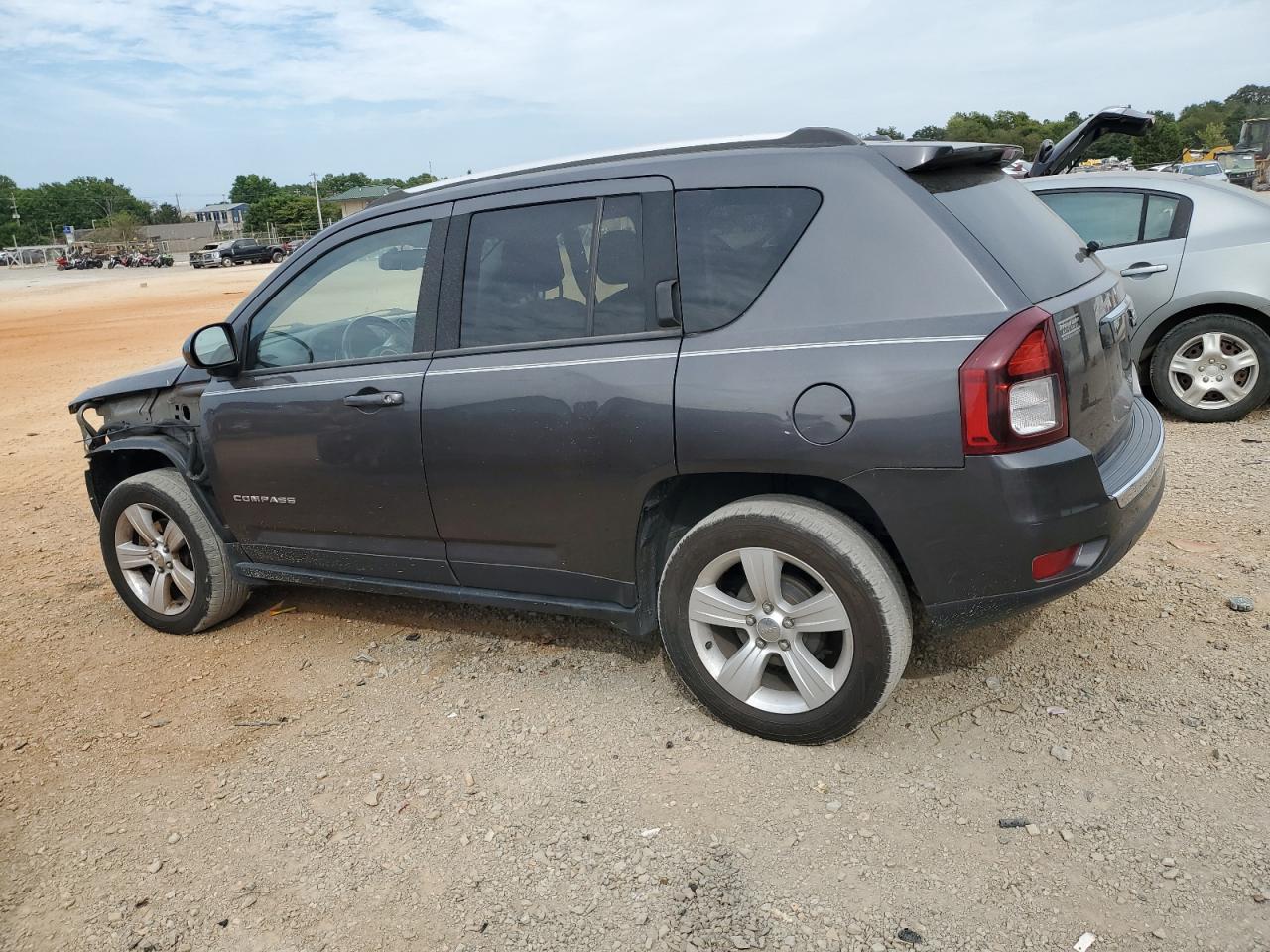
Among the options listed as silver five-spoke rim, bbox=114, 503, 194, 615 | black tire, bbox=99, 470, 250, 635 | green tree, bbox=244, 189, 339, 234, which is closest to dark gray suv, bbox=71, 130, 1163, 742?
black tire, bbox=99, 470, 250, 635

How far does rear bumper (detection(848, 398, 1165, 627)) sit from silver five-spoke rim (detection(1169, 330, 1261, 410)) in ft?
14.6

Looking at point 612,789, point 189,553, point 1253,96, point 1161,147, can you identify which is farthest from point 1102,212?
point 1253,96

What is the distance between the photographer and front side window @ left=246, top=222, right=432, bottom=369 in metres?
3.92

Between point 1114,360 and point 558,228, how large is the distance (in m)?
1.97

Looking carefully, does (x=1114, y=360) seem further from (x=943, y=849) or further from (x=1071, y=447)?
Result: (x=943, y=849)

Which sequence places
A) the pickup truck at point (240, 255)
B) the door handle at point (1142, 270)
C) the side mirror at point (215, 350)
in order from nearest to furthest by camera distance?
1. the side mirror at point (215, 350)
2. the door handle at point (1142, 270)
3. the pickup truck at point (240, 255)

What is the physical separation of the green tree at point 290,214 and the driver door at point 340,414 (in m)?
99.5

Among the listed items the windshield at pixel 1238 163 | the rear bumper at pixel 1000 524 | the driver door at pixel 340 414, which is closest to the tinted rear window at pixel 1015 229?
the rear bumper at pixel 1000 524

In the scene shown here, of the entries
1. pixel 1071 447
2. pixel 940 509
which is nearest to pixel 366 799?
pixel 940 509

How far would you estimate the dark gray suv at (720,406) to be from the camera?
2912mm

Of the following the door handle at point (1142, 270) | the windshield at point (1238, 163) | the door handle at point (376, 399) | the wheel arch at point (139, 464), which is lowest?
the wheel arch at point (139, 464)

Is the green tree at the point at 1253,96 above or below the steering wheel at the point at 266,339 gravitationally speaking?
above

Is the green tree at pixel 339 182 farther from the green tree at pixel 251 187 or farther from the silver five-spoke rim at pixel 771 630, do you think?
the silver five-spoke rim at pixel 771 630

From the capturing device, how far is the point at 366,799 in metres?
A: 3.28
